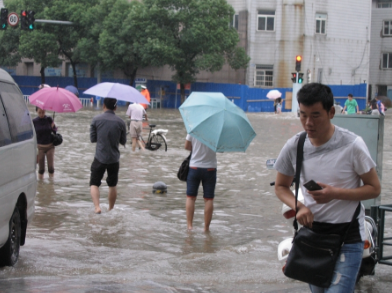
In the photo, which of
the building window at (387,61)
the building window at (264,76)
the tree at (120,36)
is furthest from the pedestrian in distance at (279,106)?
the building window at (387,61)

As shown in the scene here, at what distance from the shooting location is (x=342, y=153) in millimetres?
3439

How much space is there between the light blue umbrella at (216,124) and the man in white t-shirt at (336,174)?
3.87 meters

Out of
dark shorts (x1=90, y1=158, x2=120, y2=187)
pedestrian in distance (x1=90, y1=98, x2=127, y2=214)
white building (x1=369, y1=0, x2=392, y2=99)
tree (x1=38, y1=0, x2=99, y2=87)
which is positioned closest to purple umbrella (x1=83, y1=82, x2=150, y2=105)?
pedestrian in distance (x1=90, y1=98, x2=127, y2=214)

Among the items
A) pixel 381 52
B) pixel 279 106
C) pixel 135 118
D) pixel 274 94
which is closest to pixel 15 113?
pixel 135 118

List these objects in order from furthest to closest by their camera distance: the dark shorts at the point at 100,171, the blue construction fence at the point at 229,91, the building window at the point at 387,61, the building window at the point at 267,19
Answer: the building window at the point at 387,61, the building window at the point at 267,19, the blue construction fence at the point at 229,91, the dark shorts at the point at 100,171

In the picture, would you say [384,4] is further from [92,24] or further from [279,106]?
[92,24]

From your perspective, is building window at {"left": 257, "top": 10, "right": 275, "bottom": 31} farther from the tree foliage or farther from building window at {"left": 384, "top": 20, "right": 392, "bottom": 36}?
building window at {"left": 384, "top": 20, "right": 392, "bottom": 36}

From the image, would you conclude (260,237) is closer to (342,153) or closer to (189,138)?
(189,138)

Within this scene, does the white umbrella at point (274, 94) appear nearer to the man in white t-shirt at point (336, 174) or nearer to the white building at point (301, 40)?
the white building at point (301, 40)

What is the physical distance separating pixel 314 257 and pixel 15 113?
3.89 m

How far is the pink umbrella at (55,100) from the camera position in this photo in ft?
34.9

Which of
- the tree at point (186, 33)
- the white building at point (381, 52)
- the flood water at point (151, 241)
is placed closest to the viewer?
the flood water at point (151, 241)

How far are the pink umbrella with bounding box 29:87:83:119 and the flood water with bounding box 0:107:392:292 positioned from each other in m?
1.48

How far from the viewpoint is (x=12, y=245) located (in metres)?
6.05
